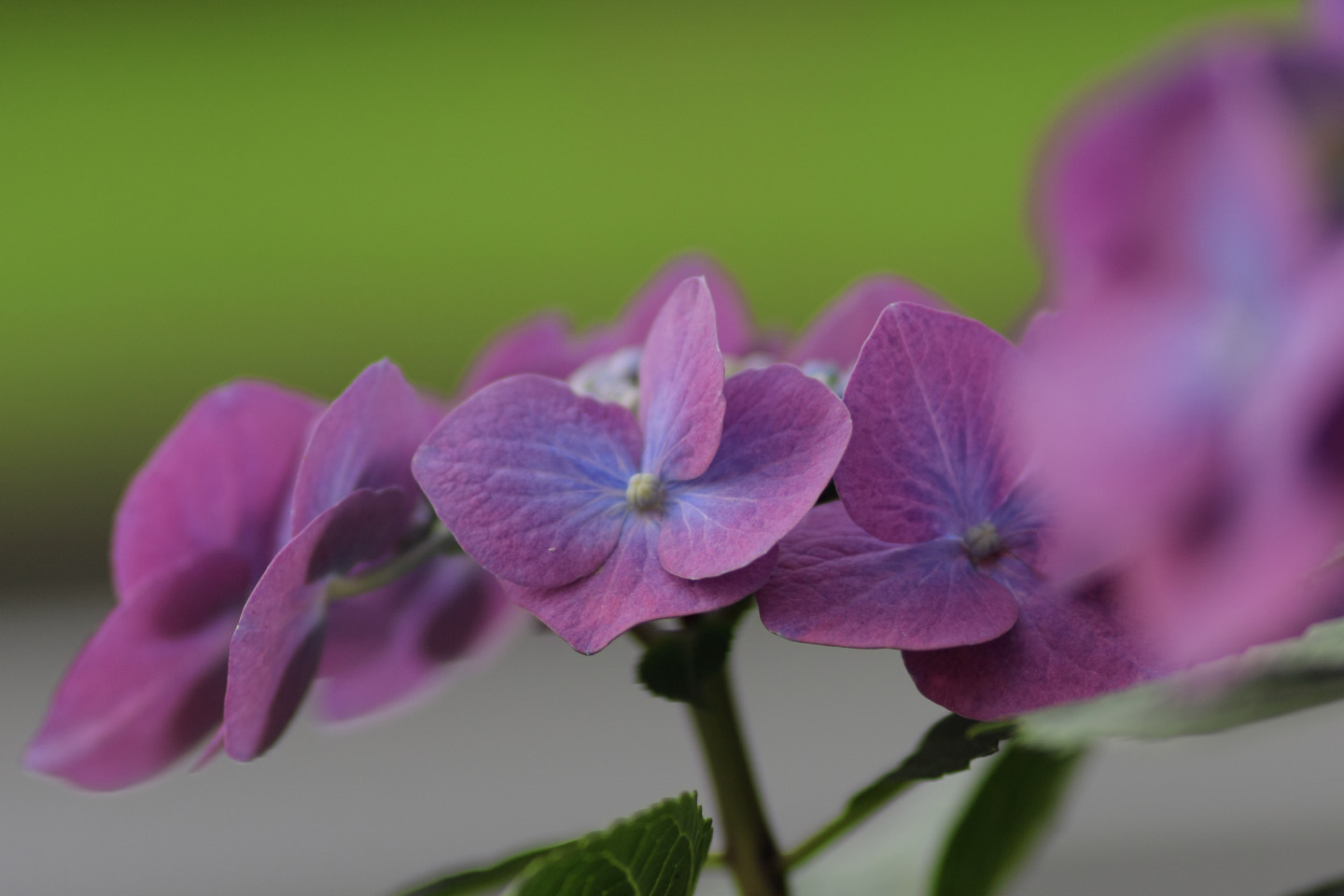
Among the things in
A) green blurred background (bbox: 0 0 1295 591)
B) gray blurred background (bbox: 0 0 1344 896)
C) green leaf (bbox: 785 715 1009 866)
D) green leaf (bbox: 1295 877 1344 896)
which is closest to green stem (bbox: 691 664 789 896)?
green leaf (bbox: 785 715 1009 866)

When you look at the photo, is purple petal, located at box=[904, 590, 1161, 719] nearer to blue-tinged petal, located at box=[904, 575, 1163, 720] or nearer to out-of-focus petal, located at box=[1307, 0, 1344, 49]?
blue-tinged petal, located at box=[904, 575, 1163, 720]

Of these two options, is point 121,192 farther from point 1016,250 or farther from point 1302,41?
point 1302,41

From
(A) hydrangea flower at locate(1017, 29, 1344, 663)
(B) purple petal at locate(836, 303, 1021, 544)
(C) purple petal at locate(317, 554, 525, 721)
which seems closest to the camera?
(A) hydrangea flower at locate(1017, 29, 1344, 663)

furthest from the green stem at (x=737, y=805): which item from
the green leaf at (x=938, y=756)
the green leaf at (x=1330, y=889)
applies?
the green leaf at (x=1330, y=889)

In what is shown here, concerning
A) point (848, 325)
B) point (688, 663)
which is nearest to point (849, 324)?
point (848, 325)

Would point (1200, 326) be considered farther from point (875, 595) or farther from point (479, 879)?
point (479, 879)

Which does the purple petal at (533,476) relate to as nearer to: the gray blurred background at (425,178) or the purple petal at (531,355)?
the purple petal at (531,355)
